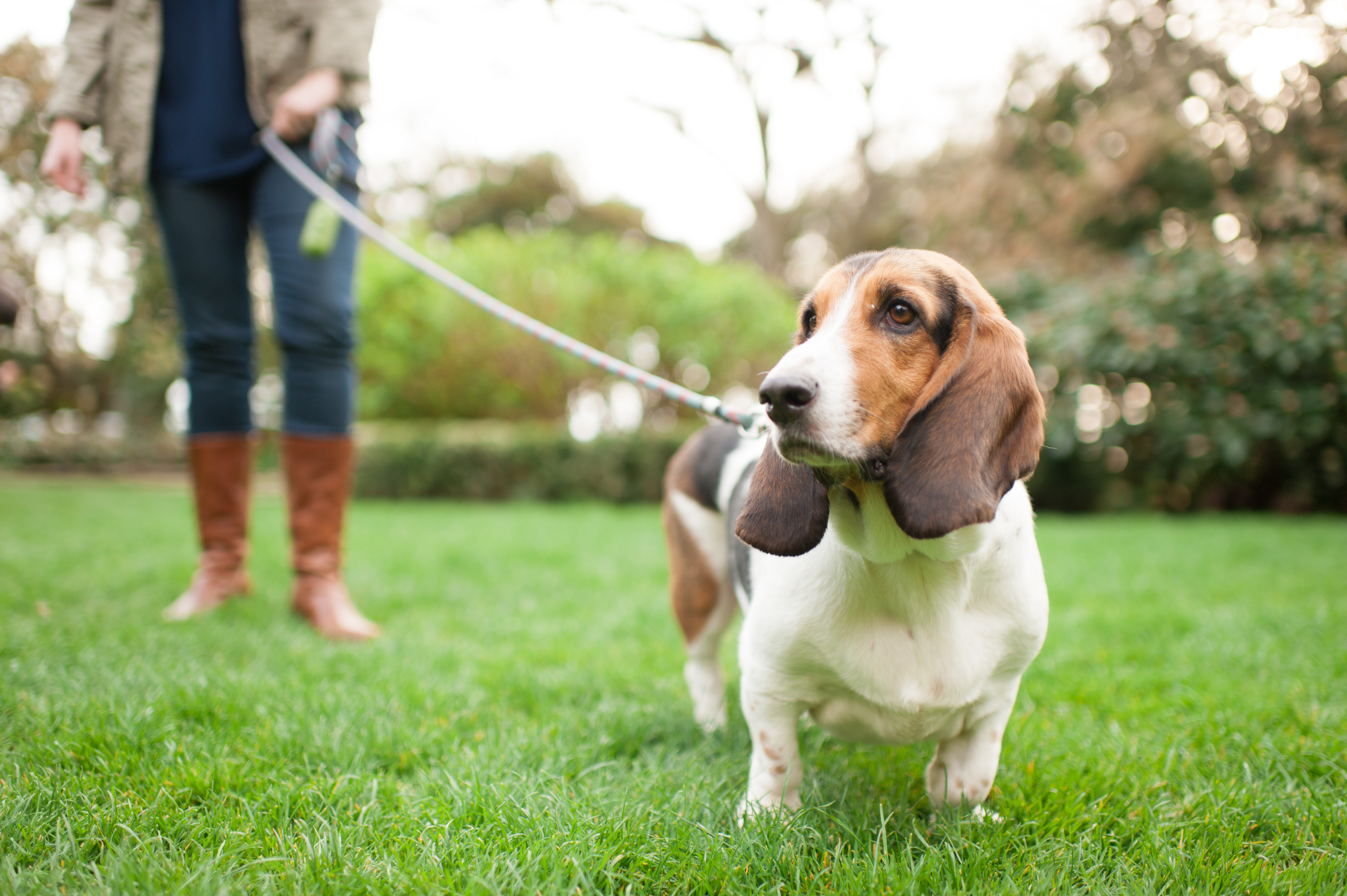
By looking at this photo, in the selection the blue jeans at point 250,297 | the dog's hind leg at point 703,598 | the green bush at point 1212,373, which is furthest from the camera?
the green bush at point 1212,373

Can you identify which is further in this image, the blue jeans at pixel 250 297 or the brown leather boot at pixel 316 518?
the brown leather boot at pixel 316 518

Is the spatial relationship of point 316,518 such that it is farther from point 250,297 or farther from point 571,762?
point 571,762

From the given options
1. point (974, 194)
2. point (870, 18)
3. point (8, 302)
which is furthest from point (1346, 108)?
point (8, 302)

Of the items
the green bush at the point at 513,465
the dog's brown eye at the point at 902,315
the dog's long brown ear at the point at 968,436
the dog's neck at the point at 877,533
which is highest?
the dog's brown eye at the point at 902,315

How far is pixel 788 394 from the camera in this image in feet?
4.38

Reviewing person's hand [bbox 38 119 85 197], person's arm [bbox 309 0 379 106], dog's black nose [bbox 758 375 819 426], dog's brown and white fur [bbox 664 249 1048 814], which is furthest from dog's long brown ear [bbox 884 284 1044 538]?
person's hand [bbox 38 119 85 197]

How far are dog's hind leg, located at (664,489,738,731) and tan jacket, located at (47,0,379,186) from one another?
2.02 meters

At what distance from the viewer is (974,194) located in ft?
41.4

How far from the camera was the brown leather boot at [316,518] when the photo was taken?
126 inches

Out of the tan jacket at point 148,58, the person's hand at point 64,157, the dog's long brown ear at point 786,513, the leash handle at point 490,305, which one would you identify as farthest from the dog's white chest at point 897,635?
the person's hand at point 64,157

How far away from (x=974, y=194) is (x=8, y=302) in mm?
12381

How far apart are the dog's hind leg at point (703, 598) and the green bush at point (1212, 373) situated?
20.5 ft

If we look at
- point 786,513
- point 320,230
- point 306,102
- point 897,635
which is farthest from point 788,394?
point 306,102

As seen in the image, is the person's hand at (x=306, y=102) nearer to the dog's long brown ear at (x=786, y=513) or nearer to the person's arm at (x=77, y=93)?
the person's arm at (x=77, y=93)
